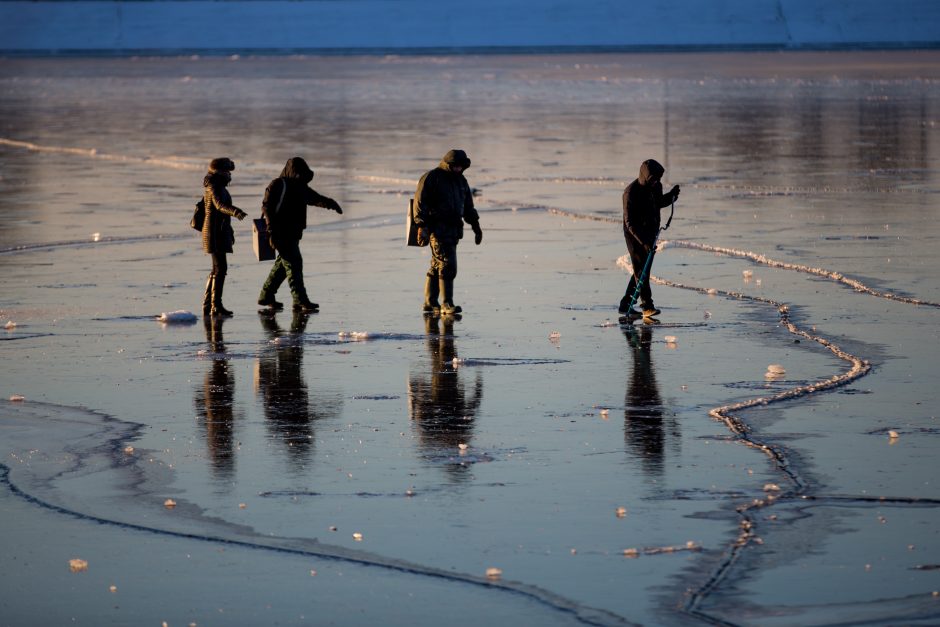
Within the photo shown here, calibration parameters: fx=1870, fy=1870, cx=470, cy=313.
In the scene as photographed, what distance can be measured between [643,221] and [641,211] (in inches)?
3.1

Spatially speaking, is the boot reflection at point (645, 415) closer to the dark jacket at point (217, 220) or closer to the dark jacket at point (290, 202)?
the dark jacket at point (290, 202)

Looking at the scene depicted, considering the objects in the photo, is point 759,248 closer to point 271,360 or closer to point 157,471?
point 271,360

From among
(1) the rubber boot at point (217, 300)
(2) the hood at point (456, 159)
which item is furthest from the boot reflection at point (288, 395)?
(2) the hood at point (456, 159)

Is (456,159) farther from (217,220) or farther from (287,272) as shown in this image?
(217,220)

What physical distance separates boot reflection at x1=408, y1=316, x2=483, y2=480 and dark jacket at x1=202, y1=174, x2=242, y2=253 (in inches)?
90.7

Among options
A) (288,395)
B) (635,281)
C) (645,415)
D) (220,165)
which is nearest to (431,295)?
(635,281)

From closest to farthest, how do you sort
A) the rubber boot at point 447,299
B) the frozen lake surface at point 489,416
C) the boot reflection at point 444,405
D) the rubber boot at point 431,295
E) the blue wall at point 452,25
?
the frozen lake surface at point 489,416, the boot reflection at point 444,405, the rubber boot at point 447,299, the rubber boot at point 431,295, the blue wall at point 452,25

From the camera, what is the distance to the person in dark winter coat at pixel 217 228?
46.9 ft

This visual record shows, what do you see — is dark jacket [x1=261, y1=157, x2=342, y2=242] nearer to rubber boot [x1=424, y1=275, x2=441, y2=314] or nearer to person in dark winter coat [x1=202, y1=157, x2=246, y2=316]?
person in dark winter coat [x1=202, y1=157, x2=246, y2=316]

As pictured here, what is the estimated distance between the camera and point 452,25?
360ft

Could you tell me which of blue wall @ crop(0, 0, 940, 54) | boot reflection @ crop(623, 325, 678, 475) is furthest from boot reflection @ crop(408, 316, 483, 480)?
blue wall @ crop(0, 0, 940, 54)

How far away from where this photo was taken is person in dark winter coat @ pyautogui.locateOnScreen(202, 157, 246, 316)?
1431 cm

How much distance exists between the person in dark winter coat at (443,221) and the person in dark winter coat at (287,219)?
2.64 feet

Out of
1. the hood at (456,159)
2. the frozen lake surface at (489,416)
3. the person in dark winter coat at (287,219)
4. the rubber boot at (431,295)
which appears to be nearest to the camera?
the frozen lake surface at (489,416)
